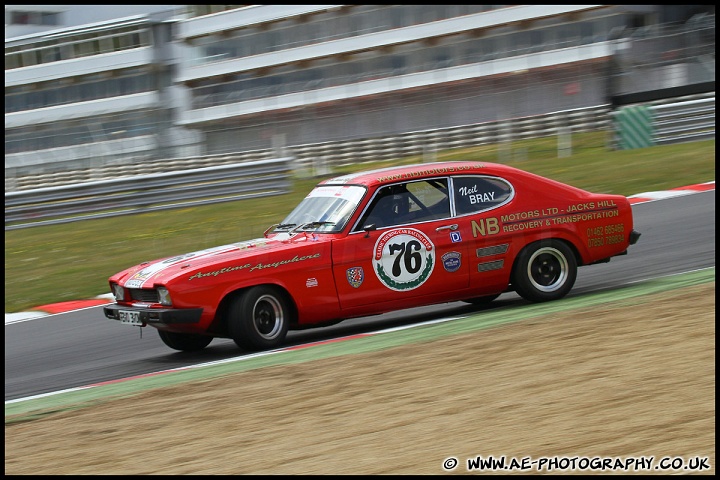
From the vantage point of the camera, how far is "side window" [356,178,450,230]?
7.61 m

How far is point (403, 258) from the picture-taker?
7.50 meters

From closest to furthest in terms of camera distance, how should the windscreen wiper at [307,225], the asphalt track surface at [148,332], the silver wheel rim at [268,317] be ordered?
the silver wheel rim at [268,317] < the asphalt track surface at [148,332] < the windscreen wiper at [307,225]

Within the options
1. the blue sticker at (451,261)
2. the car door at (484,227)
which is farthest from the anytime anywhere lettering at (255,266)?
the car door at (484,227)

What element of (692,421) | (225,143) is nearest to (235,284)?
(692,421)

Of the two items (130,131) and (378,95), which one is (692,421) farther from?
(378,95)

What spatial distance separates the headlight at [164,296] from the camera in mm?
7035

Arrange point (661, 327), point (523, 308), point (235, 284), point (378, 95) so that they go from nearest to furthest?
point (661, 327) < point (235, 284) < point (523, 308) < point (378, 95)

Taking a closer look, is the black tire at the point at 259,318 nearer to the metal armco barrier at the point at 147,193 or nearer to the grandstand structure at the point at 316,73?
the metal armco barrier at the point at 147,193

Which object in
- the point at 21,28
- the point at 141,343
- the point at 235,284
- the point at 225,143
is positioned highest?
the point at 21,28

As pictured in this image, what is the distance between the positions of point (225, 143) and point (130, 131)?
2.38m

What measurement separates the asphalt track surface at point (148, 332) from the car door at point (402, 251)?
0.58 metres

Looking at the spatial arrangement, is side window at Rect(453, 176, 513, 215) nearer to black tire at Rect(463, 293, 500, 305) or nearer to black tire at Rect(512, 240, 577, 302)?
black tire at Rect(512, 240, 577, 302)

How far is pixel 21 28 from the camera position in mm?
53438

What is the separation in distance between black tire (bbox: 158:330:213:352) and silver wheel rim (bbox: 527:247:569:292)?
2.79 m
